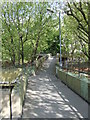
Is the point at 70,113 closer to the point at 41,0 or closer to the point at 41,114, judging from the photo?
the point at 41,114

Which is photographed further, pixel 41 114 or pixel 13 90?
pixel 41 114

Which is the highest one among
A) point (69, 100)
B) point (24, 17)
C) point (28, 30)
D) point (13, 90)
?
point (24, 17)

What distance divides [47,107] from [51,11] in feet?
58.8

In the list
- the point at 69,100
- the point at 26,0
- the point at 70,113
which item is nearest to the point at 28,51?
the point at 26,0

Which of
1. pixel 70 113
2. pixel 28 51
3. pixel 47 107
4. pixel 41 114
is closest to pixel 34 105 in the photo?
pixel 47 107

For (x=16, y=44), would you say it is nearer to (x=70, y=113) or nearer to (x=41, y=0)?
(x=41, y=0)

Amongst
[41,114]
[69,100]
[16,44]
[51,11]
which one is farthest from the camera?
[16,44]

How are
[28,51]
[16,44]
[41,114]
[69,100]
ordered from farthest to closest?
[28,51], [16,44], [69,100], [41,114]

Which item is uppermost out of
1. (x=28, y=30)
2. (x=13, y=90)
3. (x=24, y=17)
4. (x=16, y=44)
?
(x=24, y=17)

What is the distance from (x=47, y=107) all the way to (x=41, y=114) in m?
0.91

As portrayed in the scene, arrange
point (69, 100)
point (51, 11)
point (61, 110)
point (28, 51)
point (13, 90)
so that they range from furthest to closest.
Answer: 1. point (28, 51)
2. point (51, 11)
3. point (69, 100)
4. point (61, 110)
5. point (13, 90)

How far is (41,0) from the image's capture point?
2303 cm

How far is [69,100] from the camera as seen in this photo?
807 centimetres

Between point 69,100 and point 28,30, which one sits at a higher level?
point 28,30
